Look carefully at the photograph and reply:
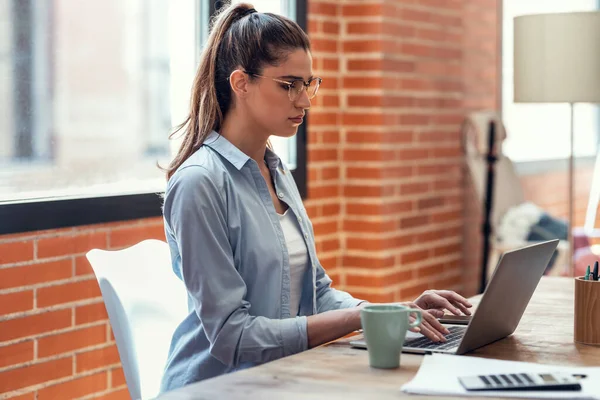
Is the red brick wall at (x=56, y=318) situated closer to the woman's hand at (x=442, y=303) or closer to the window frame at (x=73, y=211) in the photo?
the window frame at (x=73, y=211)

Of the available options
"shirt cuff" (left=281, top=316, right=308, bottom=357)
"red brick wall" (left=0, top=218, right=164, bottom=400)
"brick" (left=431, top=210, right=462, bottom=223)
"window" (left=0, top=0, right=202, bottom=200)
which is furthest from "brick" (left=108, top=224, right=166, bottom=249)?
"brick" (left=431, top=210, right=462, bottom=223)

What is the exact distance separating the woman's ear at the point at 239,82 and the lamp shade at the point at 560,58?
6.62 feet

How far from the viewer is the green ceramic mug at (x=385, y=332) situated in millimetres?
1558

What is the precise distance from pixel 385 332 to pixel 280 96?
637 millimetres

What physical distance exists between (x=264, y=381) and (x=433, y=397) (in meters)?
0.27

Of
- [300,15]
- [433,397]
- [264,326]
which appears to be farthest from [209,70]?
[300,15]

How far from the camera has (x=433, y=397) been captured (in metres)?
1.41

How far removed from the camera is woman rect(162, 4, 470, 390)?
1.82 m

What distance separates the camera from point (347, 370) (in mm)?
1566

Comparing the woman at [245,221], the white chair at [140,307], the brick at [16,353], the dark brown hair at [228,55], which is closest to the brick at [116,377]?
the brick at [16,353]

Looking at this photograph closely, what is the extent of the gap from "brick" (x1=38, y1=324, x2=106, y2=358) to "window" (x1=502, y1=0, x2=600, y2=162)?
308 centimetres

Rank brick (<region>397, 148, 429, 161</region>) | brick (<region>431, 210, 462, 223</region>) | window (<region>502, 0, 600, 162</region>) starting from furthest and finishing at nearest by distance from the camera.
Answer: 1. window (<region>502, 0, 600, 162</region>)
2. brick (<region>431, 210, 462, 223</region>)
3. brick (<region>397, 148, 429, 161</region>)

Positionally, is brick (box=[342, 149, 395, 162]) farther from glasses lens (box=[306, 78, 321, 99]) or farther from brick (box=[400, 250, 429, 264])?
glasses lens (box=[306, 78, 321, 99])

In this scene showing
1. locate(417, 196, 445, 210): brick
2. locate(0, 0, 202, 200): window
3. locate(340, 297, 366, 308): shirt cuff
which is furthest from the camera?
locate(417, 196, 445, 210): brick
